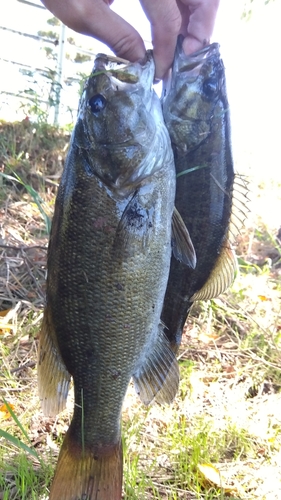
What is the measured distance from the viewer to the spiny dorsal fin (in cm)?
185

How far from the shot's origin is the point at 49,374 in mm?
1658

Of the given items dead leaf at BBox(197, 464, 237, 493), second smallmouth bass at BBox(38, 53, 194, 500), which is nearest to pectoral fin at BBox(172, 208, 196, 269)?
second smallmouth bass at BBox(38, 53, 194, 500)

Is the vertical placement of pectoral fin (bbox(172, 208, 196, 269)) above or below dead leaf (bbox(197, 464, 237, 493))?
above

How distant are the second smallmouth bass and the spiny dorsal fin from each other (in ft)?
0.98

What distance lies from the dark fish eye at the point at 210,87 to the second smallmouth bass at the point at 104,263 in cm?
25

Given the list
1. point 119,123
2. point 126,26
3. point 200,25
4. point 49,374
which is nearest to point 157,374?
point 49,374

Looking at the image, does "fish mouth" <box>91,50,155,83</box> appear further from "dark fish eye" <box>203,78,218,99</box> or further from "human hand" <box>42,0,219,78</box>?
"dark fish eye" <box>203,78,218,99</box>

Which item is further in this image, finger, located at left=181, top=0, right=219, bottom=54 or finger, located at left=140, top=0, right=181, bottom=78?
finger, located at left=181, top=0, right=219, bottom=54

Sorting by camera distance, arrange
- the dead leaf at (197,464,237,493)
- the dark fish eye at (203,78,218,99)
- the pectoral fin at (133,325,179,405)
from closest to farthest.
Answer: the pectoral fin at (133,325,179,405) → the dark fish eye at (203,78,218,99) → the dead leaf at (197,464,237,493)

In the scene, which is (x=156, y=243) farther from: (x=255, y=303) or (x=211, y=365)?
(x=255, y=303)

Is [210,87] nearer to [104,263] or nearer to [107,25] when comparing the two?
[107,25]

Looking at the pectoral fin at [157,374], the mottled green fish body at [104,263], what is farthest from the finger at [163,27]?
the pectoral fin at [157,374]

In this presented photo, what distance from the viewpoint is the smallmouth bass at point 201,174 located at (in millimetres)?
1769

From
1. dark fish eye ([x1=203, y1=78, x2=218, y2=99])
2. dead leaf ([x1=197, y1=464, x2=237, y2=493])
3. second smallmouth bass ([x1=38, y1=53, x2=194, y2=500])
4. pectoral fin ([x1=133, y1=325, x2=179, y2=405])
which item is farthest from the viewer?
dead leaf ([x1=197, y1=464, x2=237, y2=493])
